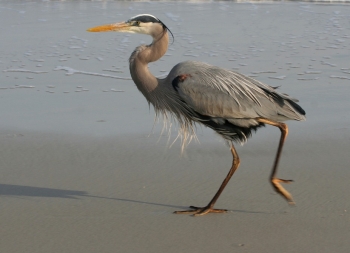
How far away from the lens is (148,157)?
5.37 m

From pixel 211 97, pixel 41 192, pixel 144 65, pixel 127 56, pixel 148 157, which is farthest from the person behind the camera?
pixel 127 56

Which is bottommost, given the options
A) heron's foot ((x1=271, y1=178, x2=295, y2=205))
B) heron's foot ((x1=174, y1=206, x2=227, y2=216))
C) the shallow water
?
the shallow water

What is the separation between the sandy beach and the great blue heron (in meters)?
0.31

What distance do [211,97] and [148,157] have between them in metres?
1.11

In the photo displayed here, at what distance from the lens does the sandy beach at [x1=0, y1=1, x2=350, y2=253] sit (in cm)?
396

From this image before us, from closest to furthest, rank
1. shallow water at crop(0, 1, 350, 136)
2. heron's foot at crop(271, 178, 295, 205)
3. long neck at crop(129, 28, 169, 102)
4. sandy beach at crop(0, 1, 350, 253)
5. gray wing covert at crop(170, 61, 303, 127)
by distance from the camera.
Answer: sandy beach at crop(0, 1, 350, 253) → heron's foot at crop(271, 178, 295, 205) → gray wing covert at crop(170, 61, 303, 127) → long neck at crop(129, 28, 169, 102) → shallow water at crop(0, 1, 350, 136)

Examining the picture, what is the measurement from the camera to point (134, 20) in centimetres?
484

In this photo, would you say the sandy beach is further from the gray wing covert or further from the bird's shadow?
the gray wing covert

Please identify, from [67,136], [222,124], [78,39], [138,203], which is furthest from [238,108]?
[78,39]

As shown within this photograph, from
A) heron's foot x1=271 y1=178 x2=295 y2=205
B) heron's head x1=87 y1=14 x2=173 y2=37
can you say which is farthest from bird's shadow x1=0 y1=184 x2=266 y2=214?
heron's head x1=87 y1=14 x2=173 y2=37

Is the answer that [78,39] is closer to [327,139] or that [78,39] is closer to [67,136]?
[67,136]

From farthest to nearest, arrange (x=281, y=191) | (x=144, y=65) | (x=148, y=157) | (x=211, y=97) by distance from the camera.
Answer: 1. (x=148, y=157)
2. (x=144, y=65)
3. (x=211, y=97)
4. (x=281, y=191)

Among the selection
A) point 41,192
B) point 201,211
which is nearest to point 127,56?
point 41,192

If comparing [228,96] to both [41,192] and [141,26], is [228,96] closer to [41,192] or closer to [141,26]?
[141,26]
